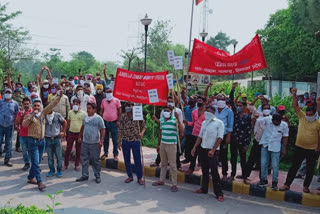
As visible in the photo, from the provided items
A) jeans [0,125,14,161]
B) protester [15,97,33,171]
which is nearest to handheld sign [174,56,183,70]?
protester [15,97,33,171]

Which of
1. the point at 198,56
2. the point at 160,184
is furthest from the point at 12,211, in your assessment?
the point at 198,56

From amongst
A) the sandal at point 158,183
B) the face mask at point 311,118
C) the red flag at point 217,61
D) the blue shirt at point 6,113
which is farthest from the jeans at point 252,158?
the blue shirt at point 6,113

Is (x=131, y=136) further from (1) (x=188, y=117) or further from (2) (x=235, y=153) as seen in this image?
(2) (x=235, y=153)

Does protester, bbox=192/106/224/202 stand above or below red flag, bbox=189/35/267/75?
below

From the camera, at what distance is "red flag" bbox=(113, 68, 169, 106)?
26.6 ft

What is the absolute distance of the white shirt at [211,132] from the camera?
6676mm

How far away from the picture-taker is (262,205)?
6.66 meters

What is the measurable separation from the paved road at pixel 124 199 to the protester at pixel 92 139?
28cm

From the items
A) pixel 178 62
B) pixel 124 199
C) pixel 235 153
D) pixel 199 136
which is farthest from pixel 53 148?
pixel 235 153

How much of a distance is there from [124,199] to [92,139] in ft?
5.36

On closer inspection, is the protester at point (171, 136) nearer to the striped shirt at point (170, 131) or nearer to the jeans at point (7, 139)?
the striped shirt at point (170, 131)

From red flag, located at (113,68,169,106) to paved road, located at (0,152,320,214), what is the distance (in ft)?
6.11

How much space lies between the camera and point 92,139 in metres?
7.73

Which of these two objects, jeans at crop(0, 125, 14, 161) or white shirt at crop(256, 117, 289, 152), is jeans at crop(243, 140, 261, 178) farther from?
jeans at crop(0, 125, 14, 161)
